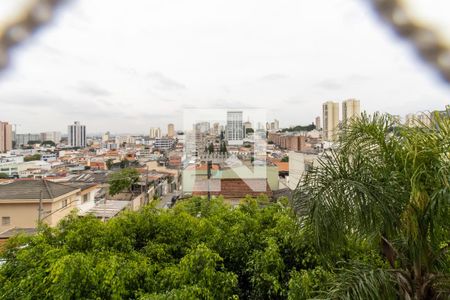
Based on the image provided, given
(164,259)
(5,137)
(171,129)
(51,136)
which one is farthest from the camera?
(51,136)

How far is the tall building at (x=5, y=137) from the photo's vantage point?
970 inches

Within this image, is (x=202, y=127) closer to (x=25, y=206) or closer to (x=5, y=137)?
(x=25, y=206)

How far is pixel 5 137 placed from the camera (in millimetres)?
26781

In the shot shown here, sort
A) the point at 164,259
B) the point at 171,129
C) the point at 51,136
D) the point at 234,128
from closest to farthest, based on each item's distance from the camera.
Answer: the point at 164,259 < the point at 234,128 < the point at 171,129 < the point at 51,136

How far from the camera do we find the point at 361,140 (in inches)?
59.3

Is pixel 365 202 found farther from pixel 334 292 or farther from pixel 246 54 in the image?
pixel 246 54

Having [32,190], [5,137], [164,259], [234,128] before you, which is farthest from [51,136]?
[164,259]

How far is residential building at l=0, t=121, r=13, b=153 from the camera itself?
24.6 m

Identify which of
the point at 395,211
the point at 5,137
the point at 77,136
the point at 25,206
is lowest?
the point at 25,206

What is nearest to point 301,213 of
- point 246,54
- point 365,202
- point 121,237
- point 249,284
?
point 365,202

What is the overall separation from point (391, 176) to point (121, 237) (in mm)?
1870

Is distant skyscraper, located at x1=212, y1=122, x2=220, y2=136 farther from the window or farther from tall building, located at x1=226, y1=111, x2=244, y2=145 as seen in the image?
the window

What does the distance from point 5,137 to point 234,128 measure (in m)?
28.1

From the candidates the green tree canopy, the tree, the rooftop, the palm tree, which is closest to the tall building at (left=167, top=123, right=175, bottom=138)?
the tree
